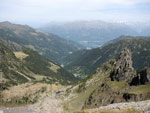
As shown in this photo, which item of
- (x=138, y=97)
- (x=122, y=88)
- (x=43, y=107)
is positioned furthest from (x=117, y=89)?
(x=43, y=107)

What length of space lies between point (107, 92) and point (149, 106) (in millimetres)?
75435

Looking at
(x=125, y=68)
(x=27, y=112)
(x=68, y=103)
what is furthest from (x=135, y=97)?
(x=27, y=112)

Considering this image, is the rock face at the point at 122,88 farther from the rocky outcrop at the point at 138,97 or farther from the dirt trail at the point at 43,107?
the dirt trail at the point at 43,107

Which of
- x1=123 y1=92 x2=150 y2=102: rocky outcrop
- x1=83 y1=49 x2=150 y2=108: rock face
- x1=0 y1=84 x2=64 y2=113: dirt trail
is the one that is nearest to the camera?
x1=123 y1=92 x2=150 y2=102: rocky outcrop

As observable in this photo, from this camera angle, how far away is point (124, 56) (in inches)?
7613

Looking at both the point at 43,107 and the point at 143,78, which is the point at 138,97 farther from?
the point at 43,107

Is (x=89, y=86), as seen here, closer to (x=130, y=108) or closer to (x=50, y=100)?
(x=50, y=100)

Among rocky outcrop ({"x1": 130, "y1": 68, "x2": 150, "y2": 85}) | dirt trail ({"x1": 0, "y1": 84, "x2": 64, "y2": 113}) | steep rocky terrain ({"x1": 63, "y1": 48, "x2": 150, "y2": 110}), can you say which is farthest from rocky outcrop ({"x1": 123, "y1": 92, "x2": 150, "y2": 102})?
dirt trail ({"x1": 0, "y1": 84, "x2": 64, "y2": 113})

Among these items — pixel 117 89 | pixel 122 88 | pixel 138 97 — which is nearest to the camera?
pixel 138 97

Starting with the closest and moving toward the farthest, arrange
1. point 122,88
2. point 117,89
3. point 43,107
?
point 122,88 < point 117,89 < point 43,107

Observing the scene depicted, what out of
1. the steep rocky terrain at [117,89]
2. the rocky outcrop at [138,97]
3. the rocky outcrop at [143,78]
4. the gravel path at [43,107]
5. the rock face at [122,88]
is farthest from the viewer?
the gravel path at [43,107]

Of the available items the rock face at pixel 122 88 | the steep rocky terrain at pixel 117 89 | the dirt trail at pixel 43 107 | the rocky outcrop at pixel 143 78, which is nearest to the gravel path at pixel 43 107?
the dirt trail at pixel 43 107

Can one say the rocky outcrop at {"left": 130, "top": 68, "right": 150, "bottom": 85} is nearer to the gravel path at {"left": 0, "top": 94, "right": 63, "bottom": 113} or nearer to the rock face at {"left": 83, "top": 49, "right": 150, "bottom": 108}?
the rock face at {"left": 83, "top": 49, "right": 150, "bottom": 108}

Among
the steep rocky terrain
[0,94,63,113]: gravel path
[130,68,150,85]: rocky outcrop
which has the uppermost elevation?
[130,68,150,85]: rocky outcrop
